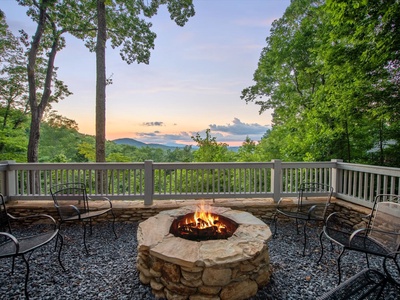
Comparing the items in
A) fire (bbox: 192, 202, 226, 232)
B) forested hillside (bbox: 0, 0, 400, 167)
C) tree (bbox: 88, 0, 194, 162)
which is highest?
tree (bbox: 88, 0, 194, 162)

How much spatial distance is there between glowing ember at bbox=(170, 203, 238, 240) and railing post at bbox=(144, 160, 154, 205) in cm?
154

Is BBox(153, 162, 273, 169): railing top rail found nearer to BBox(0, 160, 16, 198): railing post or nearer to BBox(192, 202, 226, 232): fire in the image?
BBox(192, 202, 226, 232): fire

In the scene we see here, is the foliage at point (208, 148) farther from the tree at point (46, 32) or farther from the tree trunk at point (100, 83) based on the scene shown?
the tree at point (46, 32)

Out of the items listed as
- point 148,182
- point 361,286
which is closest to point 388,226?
point 361,286

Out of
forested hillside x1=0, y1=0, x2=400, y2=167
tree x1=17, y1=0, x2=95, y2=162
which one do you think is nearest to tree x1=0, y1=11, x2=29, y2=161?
forested hillside x1=0, y1=0, x2=400, y2=167

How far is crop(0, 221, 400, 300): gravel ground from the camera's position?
1.94m

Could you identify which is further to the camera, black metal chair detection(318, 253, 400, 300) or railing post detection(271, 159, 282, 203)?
railing post detection(271, 159, 282, 203)

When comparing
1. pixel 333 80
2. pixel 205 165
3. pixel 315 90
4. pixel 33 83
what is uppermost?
pixel 315 90

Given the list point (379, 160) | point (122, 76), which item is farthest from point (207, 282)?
point (122, 76)

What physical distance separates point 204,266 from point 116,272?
1253 mm

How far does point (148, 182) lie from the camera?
3.97 m

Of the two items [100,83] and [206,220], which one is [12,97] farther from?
[206,220]

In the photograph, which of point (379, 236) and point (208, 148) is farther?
point (208, 148)

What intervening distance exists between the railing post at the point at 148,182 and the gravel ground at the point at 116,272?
90cm
